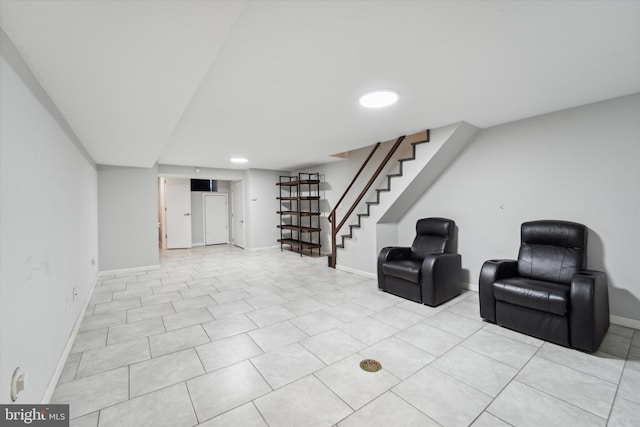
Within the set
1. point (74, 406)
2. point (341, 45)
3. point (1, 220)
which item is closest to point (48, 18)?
point (1, 220)

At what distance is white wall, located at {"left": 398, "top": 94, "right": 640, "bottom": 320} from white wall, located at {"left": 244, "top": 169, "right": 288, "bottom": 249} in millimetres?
5016

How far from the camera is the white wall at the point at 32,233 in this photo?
1290 millimetres

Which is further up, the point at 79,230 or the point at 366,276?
the point at 79,230

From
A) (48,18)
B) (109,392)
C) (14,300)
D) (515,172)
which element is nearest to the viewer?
(48,18)

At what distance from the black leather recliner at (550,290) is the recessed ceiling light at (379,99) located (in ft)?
6.94

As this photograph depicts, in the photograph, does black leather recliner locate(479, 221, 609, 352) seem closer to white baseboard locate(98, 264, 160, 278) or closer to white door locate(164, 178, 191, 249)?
white baseboard locate(98, 264, 160, 278)

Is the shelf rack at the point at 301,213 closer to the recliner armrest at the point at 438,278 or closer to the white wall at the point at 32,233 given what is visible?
the recliner armrest at the point at 438,278

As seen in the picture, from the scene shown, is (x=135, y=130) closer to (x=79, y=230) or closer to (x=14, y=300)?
(x=79, y=230)

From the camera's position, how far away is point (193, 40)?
4.58ft

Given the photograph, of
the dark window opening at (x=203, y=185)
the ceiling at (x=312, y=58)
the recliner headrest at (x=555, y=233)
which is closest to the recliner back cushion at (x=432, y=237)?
the recliner headrest at (x=555, y=233)

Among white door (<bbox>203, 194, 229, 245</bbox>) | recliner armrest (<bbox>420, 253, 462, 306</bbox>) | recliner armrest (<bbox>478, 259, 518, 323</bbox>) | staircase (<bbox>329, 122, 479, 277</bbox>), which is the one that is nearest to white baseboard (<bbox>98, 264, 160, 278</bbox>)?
white door (<bbox>203, 194, 229, 245</bbox>)

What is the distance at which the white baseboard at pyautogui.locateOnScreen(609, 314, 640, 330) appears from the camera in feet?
8.86

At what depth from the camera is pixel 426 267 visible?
3.37 metres

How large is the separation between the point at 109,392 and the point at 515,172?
4773 mm
